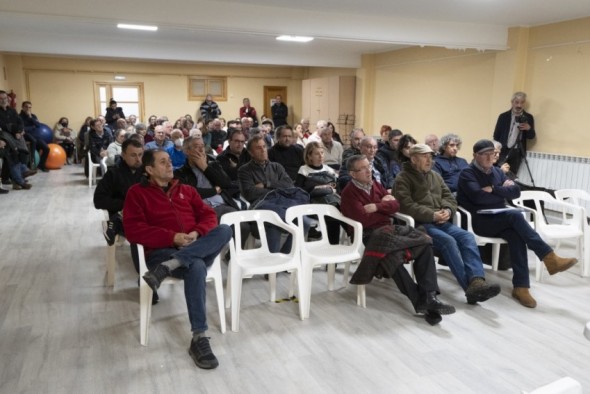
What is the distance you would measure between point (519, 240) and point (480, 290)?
23.2 inches

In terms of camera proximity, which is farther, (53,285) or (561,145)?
(561,145)

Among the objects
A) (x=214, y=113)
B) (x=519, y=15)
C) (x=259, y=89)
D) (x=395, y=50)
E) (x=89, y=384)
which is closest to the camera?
(x=89, y=384)

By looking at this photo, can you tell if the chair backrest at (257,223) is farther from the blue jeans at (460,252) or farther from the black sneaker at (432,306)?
the blue jeans at (460,252)

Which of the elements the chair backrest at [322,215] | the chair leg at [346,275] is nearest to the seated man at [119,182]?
the chair backrest at [322,215]

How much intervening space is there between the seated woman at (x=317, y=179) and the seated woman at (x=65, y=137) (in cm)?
867

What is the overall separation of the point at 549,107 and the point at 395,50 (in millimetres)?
3769

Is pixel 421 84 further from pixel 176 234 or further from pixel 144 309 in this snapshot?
pixel 144 309

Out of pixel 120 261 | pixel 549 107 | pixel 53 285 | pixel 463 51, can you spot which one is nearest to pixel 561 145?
pixel 549 107

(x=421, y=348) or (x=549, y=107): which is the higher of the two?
(x=549, y=107)

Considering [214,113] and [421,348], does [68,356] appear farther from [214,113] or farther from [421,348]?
[214,113]

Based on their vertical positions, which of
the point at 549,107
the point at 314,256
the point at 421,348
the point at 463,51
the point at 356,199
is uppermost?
the point at 463,51

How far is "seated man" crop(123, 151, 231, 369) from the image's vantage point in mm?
2631

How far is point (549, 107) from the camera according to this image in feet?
20.6

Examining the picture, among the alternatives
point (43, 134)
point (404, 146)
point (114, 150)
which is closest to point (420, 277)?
point (404, 146)
